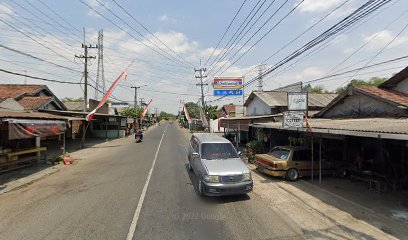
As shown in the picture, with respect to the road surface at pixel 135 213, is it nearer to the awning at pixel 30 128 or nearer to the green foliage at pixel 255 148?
the awning at pixel 30 128

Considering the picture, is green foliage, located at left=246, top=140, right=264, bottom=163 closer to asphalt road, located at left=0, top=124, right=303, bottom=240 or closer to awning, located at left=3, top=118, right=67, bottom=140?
asphalt road, located at left=0, top=124, right=303, bottom=240

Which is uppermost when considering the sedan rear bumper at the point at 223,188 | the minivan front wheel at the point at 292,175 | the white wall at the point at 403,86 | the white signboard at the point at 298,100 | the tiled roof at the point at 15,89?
the tiled roof at the point at 15,89

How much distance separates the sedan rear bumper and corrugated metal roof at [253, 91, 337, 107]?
51.7 feet

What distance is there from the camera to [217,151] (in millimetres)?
10453

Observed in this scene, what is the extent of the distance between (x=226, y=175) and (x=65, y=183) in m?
7.26

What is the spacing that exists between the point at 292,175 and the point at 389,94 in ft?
22.2

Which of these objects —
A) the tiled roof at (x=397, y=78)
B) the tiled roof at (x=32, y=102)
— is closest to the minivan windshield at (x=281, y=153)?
the tiled roof at (x=397, y=78)

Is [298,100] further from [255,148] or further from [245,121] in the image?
[245,121]

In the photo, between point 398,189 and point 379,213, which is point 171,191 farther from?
point 398,189

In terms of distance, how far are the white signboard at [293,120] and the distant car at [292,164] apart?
1.44 m

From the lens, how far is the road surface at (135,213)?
6.15m

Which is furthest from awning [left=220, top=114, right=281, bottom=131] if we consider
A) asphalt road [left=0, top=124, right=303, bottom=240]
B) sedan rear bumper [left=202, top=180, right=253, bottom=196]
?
sedan rear bumper [left=202, top=180, right=253, bottom=196]

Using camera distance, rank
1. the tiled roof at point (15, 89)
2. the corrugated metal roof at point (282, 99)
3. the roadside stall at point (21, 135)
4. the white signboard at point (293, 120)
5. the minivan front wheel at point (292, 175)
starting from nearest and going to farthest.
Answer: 1. the white signboard at point (293, 120)
2. the minivan front wheel at point (292, 175)
3. the roadside stall at point (21, 135)
4. the corrugated metal roof at point (282, 99)
5. the tiled roof at point (15, 89)

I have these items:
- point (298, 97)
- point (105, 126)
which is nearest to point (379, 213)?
point (298, 97)
